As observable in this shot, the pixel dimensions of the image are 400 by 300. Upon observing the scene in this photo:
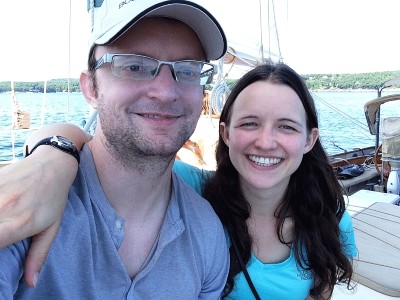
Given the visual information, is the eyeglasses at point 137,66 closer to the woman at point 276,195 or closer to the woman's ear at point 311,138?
the woman at point 276,195

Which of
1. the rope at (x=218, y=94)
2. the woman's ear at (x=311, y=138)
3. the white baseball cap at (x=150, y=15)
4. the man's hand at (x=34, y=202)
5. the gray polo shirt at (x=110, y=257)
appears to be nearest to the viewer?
the man's hand at (x=34, y=202)

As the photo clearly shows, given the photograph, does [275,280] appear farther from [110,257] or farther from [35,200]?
[35,200]

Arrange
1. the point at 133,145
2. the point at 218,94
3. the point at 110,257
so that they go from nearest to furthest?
the point at 110,257 → the point at 133,145 → the point at 218,94

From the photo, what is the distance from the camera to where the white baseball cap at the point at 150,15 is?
3.61 feet

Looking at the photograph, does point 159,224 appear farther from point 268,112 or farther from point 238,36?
point 238,36

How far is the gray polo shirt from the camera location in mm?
992

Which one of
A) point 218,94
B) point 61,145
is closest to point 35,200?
point 61,145

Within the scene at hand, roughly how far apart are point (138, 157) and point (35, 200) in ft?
1.46

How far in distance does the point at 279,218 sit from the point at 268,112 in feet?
1.81

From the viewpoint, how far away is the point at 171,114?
1229mm

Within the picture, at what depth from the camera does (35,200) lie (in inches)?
32.6

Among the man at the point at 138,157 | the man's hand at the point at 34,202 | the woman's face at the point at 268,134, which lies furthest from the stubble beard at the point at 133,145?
the woman's face at the point at 268,134

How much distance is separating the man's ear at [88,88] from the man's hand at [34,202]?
32cm

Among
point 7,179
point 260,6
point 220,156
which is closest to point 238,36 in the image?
point 260,6
